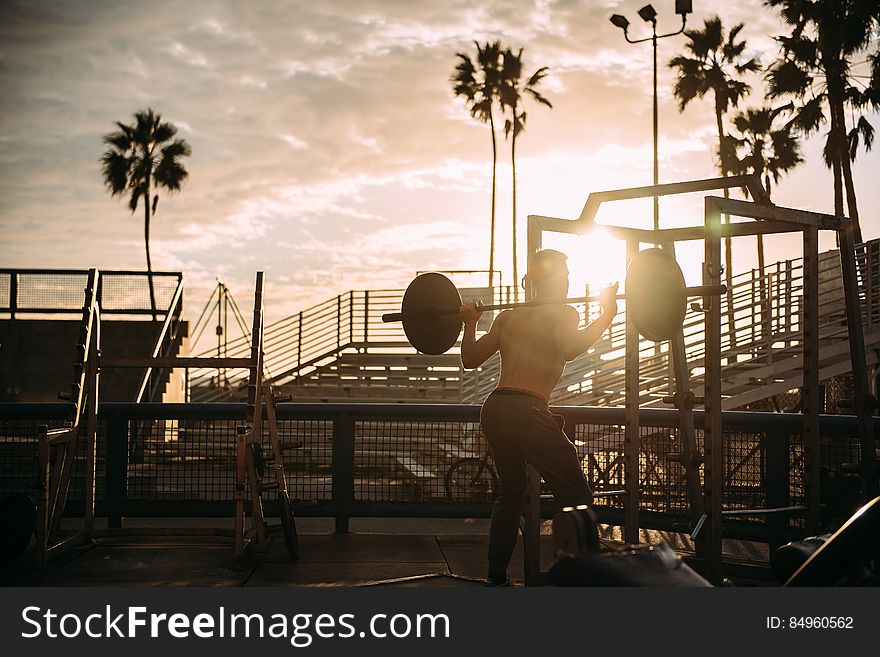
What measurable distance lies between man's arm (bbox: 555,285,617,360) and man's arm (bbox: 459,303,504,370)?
40cm

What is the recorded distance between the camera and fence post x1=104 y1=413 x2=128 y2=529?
741 cm

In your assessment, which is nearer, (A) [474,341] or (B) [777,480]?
(A) [474,341]

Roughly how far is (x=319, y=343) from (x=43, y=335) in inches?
243

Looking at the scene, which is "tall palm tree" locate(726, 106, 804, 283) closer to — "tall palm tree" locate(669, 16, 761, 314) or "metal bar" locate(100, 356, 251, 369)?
"tall palm tree" locate(669, 16, 761, 314)

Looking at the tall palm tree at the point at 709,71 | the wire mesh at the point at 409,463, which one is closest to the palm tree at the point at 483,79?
the tall palm tree at the point at 709,71

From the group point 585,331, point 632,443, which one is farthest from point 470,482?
point 585,331

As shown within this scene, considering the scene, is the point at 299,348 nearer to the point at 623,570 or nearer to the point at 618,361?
the point at 618,361

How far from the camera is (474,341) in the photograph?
5.06 m

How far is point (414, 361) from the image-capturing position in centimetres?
2230

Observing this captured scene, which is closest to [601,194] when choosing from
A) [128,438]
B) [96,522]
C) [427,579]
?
[427,579]

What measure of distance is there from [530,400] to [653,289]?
85 centimetres

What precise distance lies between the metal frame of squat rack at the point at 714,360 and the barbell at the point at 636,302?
16.5 inches

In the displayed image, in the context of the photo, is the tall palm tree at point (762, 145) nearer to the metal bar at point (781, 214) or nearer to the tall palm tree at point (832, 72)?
the tall palm tree at point (832, 72)

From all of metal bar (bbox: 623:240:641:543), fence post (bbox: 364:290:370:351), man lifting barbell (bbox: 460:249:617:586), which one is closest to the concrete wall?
fence post (bbox: 364:290:370:351)
